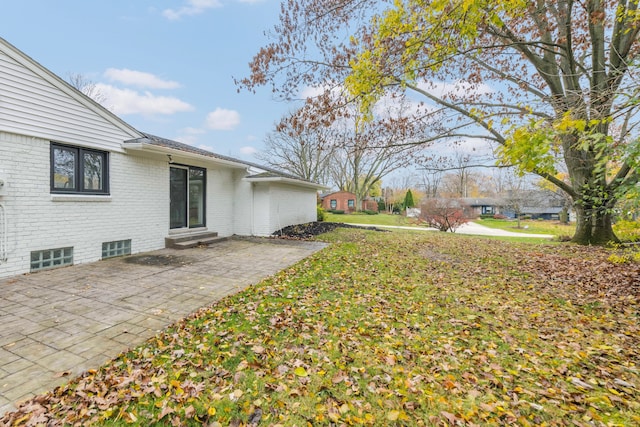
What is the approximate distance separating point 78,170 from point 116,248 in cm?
193

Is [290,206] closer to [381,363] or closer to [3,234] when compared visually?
[3,234]

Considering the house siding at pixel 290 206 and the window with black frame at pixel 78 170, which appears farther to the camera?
the house siding at pixel 290 206

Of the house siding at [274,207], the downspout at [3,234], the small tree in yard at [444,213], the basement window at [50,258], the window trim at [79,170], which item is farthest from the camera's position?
the small tree in yard at [444,213]

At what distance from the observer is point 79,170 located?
6012 millimetres

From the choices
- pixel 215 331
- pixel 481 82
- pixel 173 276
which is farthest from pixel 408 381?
pixel 481 82

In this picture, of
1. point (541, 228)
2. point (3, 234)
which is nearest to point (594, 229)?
point (3, 234)

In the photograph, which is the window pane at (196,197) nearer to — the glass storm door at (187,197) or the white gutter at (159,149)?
the glass storm door at (187,197)

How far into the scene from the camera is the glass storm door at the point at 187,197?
831cm

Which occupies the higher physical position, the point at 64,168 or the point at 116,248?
the point at 64,168

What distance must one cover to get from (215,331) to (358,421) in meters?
1.90

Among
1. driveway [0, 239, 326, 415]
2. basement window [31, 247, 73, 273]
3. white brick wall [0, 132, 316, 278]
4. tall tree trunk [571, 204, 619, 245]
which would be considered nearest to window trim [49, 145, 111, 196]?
white brick wall [0, 132, 316, 278]

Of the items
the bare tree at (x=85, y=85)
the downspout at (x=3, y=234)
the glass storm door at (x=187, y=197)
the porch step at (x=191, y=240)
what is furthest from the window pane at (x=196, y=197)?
the bare tree at (x=85, y=85)

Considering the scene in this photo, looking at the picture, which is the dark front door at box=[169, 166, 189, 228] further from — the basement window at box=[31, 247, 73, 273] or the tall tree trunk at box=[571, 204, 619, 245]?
the tall tree trunk at box=[571, 204, 619, 245]

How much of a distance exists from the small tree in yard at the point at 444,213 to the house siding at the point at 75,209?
563 inches
